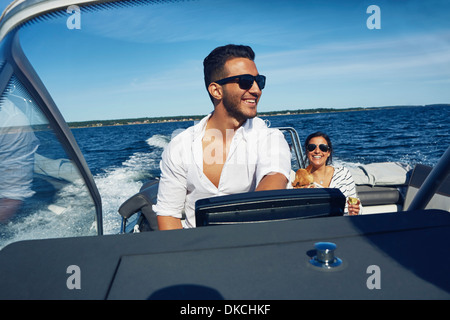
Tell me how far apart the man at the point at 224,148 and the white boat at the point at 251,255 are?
713 millimetres

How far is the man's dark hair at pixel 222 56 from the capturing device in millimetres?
1835

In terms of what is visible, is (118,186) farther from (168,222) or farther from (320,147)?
(168,222)

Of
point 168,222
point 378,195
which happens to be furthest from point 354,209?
point 168,222

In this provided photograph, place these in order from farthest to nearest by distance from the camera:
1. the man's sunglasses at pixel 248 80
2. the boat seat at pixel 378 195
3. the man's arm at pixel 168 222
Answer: the boat seat at pixel 378 195
the man's arm at pixel 168 222
the man's sunglasses at pixel 248 80

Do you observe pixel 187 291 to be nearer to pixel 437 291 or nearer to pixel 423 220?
pixel 437 291

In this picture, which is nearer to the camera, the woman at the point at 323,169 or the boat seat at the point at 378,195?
the woman at the point at 323,169

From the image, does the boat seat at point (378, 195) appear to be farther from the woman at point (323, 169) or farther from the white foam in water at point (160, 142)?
the white foam in water at point (160, 142)

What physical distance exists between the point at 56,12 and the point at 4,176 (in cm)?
67

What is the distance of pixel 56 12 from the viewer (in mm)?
1071

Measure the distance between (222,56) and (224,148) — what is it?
506 mm

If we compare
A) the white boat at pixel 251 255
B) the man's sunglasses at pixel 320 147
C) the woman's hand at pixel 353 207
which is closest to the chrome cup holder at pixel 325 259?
the white boat at pixel 251 255

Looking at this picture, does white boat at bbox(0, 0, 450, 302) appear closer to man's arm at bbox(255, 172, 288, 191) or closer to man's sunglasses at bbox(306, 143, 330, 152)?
man's arm at bbox(255, 172, 288, 191)

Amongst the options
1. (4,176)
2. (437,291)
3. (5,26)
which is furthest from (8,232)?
(437,291)
